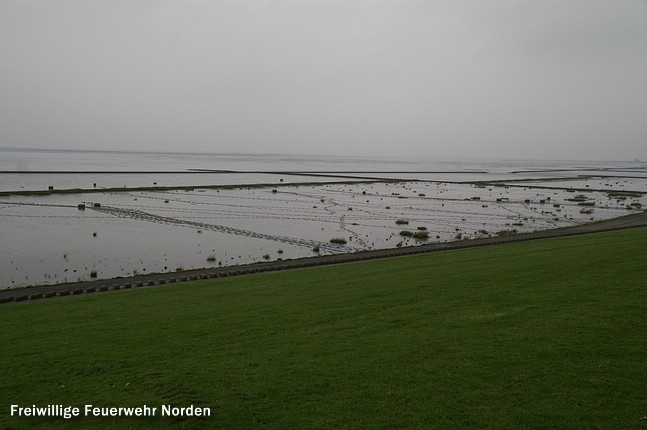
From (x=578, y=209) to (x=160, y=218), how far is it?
65831 mm

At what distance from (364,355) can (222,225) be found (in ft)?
157

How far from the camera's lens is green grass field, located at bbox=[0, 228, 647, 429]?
9508mm

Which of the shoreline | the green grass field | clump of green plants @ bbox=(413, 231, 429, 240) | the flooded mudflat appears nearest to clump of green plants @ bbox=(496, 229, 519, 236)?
the flooded mudflat

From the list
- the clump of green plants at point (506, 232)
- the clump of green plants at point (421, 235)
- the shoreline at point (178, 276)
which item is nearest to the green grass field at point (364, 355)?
the shoreline at point (178, 276)

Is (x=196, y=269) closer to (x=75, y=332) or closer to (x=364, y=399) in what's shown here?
(x=75, y=332)

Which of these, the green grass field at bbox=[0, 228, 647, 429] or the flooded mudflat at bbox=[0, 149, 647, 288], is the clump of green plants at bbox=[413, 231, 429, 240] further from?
the green grass field at bbox=[0, 228, 647, 429]

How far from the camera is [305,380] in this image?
11.0 metres

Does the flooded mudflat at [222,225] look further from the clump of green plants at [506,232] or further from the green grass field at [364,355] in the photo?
the green grass field at [364,355]

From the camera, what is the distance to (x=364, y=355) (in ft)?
40.5

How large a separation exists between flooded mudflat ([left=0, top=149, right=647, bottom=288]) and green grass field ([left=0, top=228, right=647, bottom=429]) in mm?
18720

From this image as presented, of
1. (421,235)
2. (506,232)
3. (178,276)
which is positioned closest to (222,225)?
(421,235)

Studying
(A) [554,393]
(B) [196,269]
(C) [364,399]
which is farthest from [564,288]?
(B) [196,269]

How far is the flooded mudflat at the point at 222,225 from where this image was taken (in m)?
38.5

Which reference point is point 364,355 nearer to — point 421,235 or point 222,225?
point 421,235
